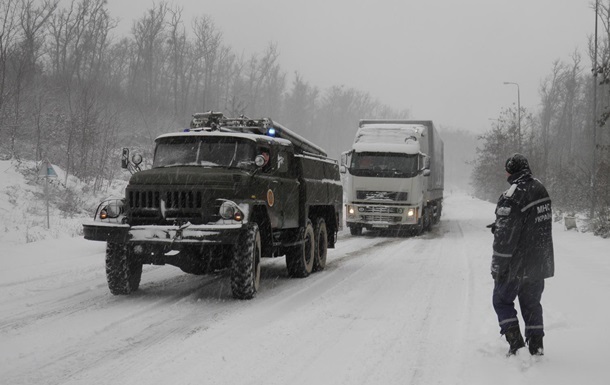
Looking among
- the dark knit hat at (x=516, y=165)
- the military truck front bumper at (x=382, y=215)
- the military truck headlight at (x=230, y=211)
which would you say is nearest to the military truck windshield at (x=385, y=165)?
the military truck front bumper at (x=382, y=215)

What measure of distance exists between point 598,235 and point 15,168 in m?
21.6

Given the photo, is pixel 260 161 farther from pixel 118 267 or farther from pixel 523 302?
pixel 523 302

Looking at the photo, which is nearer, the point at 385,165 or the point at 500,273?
the point at 500,273

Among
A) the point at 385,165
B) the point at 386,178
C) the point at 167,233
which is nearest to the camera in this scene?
the point at 167,233

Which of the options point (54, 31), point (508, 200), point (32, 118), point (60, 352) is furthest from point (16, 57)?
point (508, 200)

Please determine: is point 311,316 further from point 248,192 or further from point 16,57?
point 16,57

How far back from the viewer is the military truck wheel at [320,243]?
1074 cm

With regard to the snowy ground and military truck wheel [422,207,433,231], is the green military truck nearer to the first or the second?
the snowy ground

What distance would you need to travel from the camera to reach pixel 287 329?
6.16 m

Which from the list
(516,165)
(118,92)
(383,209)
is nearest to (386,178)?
(383,209)

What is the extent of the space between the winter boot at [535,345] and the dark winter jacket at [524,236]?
590 millimetres

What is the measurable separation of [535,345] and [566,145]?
70.7m

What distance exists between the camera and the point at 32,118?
29078 mm

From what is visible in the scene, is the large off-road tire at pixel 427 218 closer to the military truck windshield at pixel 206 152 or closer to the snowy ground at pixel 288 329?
the snowy ground at pixel 288 329
